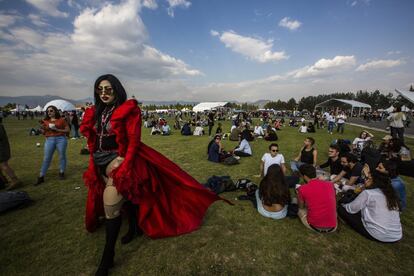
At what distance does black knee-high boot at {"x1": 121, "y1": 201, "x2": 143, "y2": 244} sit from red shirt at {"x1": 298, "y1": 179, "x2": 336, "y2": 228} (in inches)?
117

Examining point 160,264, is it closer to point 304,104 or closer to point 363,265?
point 363,265

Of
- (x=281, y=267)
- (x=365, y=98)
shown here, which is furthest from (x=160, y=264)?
(x=365, y=98)

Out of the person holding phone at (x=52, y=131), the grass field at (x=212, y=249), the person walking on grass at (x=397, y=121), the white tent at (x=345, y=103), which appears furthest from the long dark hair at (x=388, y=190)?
the white tent at (x=345, y=103)

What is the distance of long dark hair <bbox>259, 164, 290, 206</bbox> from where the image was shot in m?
3.70

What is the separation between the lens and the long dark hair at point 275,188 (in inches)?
146

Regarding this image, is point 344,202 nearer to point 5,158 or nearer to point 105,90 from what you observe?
point 105,90

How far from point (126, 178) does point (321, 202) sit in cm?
315

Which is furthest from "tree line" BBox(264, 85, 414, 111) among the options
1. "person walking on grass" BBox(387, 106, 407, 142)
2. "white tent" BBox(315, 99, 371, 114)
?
"person walking on grass" BBox(387, 106, 407, 142)

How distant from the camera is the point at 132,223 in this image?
132 inches

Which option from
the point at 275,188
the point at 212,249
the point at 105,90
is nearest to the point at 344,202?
the point at 275,188

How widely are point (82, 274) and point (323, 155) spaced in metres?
10.3

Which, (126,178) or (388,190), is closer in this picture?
(126,178)

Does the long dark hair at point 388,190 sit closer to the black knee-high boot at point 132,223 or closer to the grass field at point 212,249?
the grass field at point 212,249

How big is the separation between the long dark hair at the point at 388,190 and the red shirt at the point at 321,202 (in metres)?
0.64
